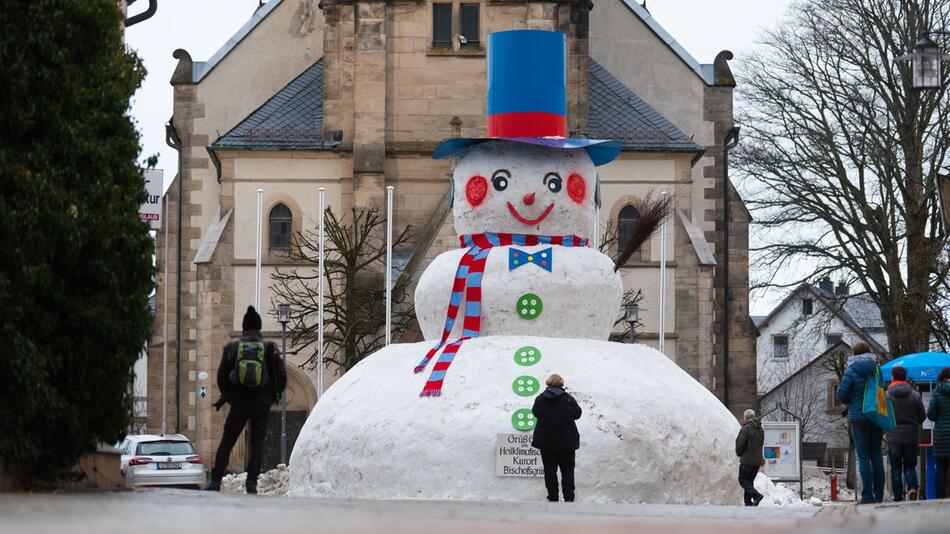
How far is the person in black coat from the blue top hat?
335 cm

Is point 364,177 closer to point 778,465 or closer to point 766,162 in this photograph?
point 766,162

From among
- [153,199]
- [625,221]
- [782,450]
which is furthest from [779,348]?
[153,199]

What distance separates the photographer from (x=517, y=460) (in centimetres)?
1575

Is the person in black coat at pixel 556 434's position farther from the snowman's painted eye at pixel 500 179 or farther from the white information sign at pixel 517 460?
the snowman's painted eye at pixel 500 179

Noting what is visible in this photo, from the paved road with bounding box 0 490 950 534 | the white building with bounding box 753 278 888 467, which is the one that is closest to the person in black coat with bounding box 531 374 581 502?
the paved road with bounding box 0 490 950 534

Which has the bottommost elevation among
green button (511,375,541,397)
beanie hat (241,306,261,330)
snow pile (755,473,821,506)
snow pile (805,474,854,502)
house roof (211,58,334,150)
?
snow pile (805,474,854,502)

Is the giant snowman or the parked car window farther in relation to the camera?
the parked car window

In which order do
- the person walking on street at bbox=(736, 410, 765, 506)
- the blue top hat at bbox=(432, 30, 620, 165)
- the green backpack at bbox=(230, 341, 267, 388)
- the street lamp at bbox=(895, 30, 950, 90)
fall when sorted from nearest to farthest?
1. the green backpack at bbox=(230, 341, 267, 388)
2. the blue top hat at bbox=(432, 30, 620, 165)
3. the person walking on street at bbox=(736, 410, 765, 506)
4. the street lamp at bbox=(895, 30, 950, 90)

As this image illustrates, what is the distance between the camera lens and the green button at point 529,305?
16.8 m

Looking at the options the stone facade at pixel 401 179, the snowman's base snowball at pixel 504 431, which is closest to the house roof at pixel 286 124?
the stone facade at pixel 401 179

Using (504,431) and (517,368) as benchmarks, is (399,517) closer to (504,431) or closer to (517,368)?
(504,431)

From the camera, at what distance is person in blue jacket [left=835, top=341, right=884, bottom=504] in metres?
15.8

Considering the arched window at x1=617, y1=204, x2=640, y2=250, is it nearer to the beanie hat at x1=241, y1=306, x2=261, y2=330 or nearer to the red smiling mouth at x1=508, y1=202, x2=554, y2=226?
the red smiling mouth at x1=508, y1=202, x2=554, y2=226

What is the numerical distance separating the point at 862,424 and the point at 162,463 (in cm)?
1523
